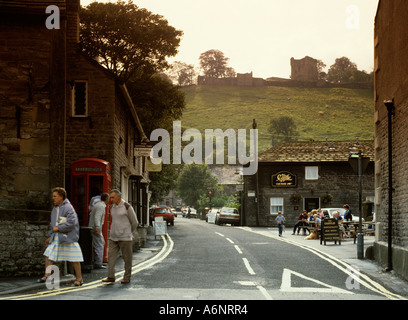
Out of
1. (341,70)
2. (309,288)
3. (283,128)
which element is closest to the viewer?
(309,288)

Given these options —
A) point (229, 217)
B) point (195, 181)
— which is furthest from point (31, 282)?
point (195, 181)

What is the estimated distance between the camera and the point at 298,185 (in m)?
52.9

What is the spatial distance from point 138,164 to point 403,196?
21297 millimetres

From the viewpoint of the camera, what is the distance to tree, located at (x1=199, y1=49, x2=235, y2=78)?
177875 millimetres

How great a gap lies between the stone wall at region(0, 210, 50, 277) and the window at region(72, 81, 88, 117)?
25.3ft

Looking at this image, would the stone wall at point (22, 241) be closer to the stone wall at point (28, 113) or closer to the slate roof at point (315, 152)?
the stone wall at point (28, 113)

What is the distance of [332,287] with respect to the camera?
12656mm

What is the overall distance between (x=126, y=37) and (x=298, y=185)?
2247 cm

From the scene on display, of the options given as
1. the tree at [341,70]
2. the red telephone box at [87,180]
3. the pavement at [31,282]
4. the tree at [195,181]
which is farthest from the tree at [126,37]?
the tree at [341,70]

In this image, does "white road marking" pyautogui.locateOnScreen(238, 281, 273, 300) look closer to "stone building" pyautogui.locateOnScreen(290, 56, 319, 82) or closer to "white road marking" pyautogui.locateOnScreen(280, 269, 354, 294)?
"white road marking" pyautogui.locateOnScreen(280, 269, 354, 294)

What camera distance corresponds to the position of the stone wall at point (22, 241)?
1388 centimetres

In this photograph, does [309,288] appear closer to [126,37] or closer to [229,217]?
[126,37]

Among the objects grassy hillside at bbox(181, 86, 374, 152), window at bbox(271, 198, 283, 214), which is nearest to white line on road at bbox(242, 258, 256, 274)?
window at bbox(271, 198, 283, 214)
